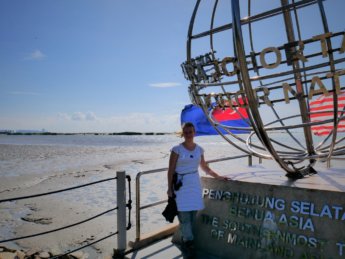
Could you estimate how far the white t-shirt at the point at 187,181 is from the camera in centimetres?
368

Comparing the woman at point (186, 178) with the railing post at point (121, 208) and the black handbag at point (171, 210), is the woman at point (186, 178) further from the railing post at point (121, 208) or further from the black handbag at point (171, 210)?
the railing post at point (121, 208)

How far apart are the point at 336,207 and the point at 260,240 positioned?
0.97m

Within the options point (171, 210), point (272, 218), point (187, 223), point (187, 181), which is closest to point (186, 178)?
point (187, 181)

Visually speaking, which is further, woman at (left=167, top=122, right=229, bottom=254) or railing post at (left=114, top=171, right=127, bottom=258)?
railing post at (left=114, top=171, right=127, bottom=258)

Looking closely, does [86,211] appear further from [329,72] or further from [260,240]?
[329,72]

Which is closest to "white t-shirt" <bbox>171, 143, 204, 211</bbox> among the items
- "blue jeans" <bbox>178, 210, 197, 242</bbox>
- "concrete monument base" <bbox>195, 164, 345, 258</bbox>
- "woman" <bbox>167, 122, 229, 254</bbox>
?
"woman" <bbox>167, 122, 229, 254</bbox>

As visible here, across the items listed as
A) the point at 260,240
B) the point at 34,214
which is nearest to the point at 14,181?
the point at 34,214

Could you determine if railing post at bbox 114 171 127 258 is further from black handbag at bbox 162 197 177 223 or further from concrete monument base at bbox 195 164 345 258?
concrete monument base at bbox 195 164 345 258

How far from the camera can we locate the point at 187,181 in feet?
12.2

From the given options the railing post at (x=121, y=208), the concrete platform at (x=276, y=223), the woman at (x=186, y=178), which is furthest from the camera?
the railing post at (x=121, y=208)

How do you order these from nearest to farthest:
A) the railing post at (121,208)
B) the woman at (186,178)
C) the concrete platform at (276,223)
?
the concrete platform at (276,223) → the woman at (186,178) → the railing post at (121,208)

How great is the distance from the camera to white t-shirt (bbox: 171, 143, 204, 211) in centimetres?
368

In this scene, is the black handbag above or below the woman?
below

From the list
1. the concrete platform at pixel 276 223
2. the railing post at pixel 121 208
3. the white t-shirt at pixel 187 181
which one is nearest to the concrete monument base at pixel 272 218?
the concrete platform at pixel 276 223
